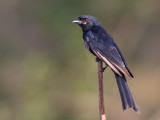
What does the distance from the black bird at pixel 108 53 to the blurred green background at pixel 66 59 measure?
2229mm

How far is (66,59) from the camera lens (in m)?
9.37

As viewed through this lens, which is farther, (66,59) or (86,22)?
(66,59)

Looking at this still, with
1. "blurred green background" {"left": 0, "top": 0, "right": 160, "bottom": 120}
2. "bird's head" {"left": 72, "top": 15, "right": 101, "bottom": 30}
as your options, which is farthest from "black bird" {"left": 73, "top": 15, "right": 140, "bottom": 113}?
"blurred green background" {"left": 0, "top": 0, "right": 160, "bottom": 120}

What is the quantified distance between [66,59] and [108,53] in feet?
12.2

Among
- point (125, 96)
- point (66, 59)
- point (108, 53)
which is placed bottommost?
point (125, 96)

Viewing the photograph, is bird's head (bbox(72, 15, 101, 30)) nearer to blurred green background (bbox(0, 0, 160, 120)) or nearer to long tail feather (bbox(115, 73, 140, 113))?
long tail feather (bbox(115, 73, 140, 113))

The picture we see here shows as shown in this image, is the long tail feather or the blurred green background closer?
the long tail feather

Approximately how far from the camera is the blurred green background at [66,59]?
8406mm

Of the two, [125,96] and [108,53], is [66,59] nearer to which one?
[108,53]

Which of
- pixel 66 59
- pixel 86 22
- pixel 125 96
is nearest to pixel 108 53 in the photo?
pixel 125 96

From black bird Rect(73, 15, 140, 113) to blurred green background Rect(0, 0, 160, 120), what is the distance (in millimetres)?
2229

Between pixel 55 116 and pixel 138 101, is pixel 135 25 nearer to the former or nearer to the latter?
pixel 138 101

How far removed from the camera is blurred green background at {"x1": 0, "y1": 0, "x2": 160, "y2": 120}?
8406 mm

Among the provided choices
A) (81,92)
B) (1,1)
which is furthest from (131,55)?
(1,1)
